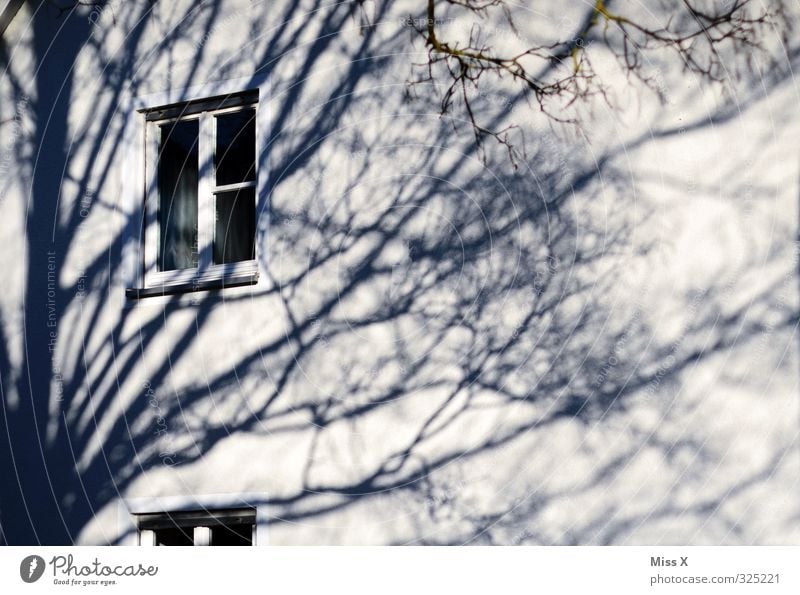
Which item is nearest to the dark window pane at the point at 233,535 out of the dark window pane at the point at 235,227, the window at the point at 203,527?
the window at the point at 203,527

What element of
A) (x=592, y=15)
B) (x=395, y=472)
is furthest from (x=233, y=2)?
(x=395, y=472)

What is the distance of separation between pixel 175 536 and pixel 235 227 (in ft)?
7.04

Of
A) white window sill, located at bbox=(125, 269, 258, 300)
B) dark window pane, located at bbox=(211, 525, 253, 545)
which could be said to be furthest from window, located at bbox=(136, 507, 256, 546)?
A: white window sill, located at bbox=(125, 269, 258, 300)

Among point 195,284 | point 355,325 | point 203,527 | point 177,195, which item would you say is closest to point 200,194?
point 177,195

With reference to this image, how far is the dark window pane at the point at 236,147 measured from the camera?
8898 mm

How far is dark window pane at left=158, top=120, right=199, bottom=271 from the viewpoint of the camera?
29.6 feet

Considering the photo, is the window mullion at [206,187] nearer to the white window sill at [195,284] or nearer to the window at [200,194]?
the window at [200,194]

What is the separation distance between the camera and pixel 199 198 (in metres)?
8.98

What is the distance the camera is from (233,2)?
9.07 meters

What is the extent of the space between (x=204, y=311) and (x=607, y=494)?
2993 millimetres

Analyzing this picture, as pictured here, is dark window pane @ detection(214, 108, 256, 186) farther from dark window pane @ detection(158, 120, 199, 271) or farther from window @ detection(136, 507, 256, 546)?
window @ detection(136, 507, 256, 546)

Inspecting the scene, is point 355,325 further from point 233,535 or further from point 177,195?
point 177,195

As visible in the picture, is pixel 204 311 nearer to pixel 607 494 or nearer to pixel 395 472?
pixel 395 472
